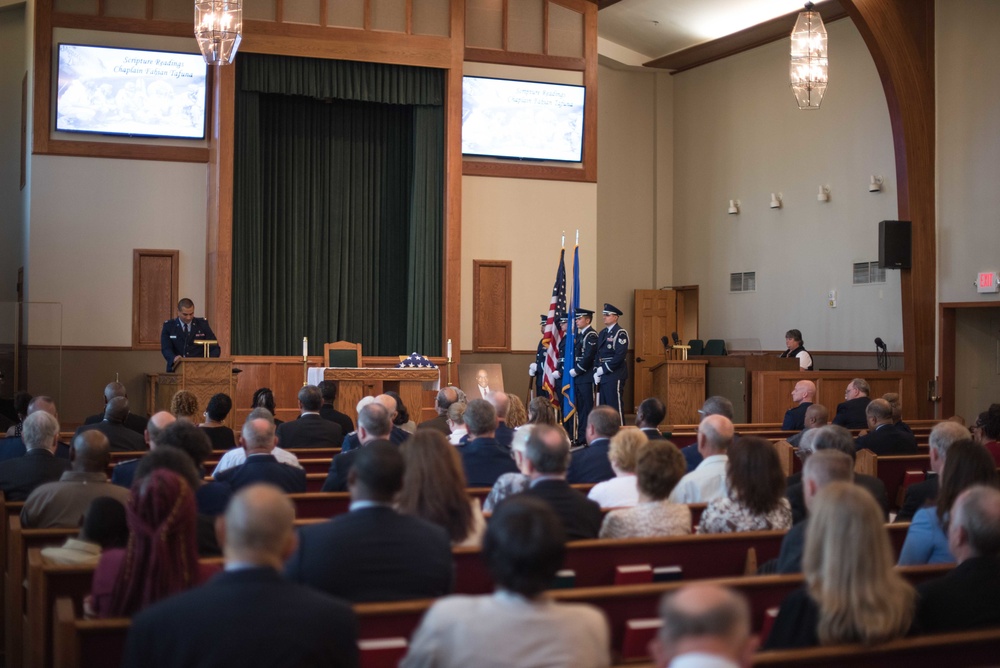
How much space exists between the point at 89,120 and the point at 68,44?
2.62 ft

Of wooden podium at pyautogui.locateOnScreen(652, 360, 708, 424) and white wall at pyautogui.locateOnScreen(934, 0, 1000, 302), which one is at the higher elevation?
white wall at pyautogui.locateOnScreen(934, 0, 1000, 302)

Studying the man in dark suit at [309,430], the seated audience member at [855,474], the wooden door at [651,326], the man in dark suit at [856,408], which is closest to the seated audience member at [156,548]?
the seated audience member at [855,474]

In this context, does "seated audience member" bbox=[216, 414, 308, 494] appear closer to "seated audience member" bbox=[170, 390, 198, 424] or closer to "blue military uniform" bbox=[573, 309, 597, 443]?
"seated audience member" bbox=[170, 390, 198, 424]

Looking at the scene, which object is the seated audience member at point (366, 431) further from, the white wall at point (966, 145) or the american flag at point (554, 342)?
the white wall at point (966, 145)

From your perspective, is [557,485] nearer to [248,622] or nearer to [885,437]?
[248,622]

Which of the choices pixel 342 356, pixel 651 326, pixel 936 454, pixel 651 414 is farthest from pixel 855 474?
pixel 651 326

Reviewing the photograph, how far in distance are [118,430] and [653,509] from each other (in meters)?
3.73

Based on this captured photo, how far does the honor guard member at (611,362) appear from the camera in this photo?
11094 millimetres

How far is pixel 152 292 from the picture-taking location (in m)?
12.2

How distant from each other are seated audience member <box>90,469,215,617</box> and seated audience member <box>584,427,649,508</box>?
6.58 feet

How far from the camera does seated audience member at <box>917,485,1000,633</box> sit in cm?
287

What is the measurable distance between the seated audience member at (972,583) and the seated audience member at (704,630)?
49.1 inches

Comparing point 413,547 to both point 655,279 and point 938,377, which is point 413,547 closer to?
point 938,377

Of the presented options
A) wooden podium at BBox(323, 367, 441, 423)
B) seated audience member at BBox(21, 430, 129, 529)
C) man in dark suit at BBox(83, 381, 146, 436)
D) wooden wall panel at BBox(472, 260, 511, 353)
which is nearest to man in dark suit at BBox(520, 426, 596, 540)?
seated audience member at BBox(21, 430, 129, 529)
